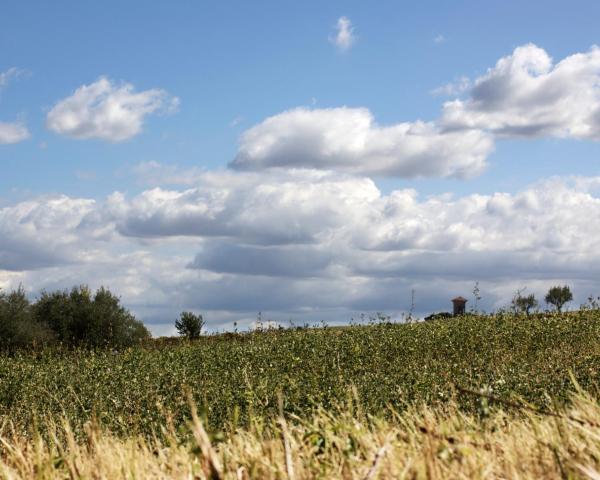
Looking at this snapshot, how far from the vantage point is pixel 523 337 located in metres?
16.8

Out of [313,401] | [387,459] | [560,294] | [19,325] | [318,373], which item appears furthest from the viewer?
[560,294]

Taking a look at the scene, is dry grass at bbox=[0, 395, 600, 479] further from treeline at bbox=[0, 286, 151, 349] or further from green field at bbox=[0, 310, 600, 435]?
treeline at bbox=[0, 286, 151, 349]

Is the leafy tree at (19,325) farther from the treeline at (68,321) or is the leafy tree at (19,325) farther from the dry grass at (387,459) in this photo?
the dry grass at (387,459)

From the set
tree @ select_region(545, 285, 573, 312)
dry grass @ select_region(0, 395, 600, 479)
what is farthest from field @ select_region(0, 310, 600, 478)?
tree @ select_region(545, 285, 573, 312)

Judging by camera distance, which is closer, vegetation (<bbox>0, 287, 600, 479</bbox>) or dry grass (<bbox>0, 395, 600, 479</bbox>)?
dry grass (<bbox>0, 395, 600, 479</bbox>)

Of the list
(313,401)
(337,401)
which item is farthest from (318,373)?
(313,401)

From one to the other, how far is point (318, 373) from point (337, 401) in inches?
146

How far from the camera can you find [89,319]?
24.1 meters

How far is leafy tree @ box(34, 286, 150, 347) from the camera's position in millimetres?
23938

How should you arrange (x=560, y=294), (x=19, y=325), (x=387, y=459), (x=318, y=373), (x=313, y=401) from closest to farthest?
(x=387, y=459) < (x=313, y=401) < (x=318, y=373) < (x=19, y=325) < (x=560, y=294)

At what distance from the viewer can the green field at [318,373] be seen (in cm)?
946

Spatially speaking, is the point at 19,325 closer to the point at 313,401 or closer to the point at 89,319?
the point at 89,319

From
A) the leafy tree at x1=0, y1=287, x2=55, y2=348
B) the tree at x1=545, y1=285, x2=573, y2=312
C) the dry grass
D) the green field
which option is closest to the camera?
the dry grass

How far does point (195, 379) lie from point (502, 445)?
9.04 meters
